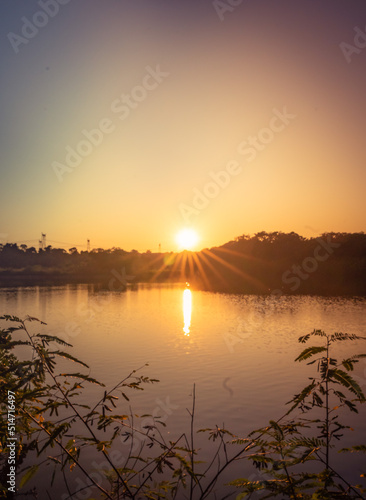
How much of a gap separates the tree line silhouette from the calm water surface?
23.8m

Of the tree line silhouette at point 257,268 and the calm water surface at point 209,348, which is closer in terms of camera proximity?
the calm water surface at point 209,348

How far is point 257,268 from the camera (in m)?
85.5

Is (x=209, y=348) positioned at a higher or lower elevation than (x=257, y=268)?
lower

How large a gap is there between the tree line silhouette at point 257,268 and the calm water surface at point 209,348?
2381cm

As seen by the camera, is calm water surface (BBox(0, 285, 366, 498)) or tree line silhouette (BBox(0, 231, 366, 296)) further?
tree line silhouette (BBox(0, 231, 366, 296))

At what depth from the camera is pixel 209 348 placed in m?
23.8

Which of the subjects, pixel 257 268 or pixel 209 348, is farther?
pixel 257 268

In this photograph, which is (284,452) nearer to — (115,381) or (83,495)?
(83,495)

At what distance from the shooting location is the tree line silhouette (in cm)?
6981

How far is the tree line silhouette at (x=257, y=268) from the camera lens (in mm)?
69812

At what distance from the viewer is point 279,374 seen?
17984mm

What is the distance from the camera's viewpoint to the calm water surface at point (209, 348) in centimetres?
1377

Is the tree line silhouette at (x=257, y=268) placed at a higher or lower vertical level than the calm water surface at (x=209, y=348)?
higher

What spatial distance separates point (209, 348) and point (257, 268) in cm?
6324
